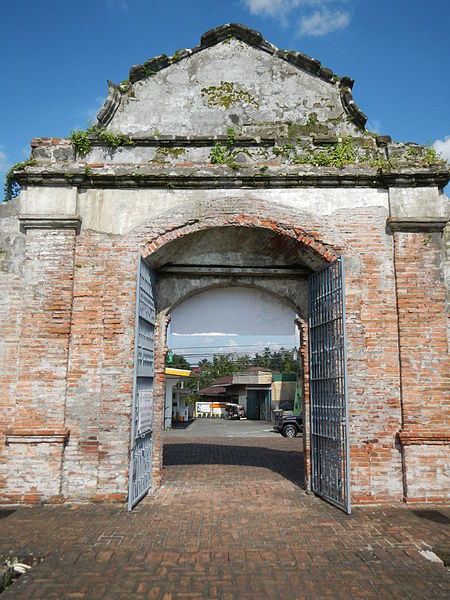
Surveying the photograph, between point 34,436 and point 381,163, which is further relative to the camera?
point 381,163

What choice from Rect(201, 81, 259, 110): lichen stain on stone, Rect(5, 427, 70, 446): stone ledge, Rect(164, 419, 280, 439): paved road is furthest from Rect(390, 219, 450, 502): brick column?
Rect(164, 419, 280, 439): paved road

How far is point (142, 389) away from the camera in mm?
6672

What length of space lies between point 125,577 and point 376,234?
5419mm

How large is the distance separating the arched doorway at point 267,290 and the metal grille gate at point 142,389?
1 centimetres

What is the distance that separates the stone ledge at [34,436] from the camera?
6.21 metres

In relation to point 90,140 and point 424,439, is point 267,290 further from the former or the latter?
point 90,140

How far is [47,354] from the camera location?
6508 mm

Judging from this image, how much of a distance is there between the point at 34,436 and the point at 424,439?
5.24 metres

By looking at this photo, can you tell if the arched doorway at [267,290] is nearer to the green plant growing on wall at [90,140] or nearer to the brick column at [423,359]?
the brick column at [423,359]

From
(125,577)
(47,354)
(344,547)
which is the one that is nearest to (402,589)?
(344,547)

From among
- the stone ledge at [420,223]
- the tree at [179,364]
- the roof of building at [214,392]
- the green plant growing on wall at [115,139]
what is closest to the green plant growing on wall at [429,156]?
the stone ledge at [420,223]

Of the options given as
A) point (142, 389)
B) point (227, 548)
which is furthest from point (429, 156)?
point (227, 548)

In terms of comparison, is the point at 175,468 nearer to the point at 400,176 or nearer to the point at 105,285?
the point at 105,285

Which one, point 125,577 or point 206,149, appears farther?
point 206,149
